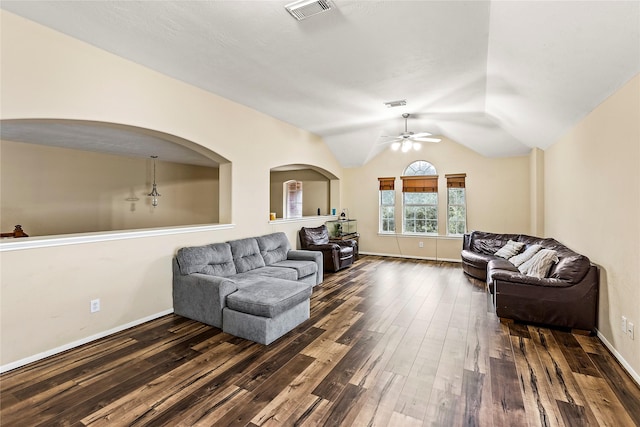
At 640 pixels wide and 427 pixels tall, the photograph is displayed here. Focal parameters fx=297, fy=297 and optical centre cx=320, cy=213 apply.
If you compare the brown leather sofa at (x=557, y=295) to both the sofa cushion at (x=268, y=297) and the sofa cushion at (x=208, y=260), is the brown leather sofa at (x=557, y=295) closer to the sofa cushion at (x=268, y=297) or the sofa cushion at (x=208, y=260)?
the sofa cushion at (x=268, y=297)

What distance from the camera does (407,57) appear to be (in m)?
3.20

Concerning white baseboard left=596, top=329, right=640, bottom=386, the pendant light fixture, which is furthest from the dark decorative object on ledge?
white baseboard left=596, top=329, right=640, bottom=386

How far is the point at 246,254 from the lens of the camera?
14.4ft

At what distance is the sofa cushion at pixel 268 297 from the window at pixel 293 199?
17.9 ft

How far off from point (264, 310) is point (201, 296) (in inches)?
36.7

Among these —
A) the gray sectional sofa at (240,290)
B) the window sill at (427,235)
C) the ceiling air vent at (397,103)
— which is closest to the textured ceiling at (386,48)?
the ceiling air vent at (397,103)

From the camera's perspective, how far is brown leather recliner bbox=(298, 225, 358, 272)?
5.93 metres

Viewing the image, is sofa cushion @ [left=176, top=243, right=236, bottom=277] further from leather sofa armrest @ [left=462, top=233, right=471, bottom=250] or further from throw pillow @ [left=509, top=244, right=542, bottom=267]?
leather sofa armrest @ [left=462, top=233, right=471, bottom=250]

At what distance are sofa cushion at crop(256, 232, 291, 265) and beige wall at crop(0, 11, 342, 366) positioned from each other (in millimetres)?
629

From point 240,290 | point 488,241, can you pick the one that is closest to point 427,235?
point 488,241

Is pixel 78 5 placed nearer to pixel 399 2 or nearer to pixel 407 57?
pixel 399 2

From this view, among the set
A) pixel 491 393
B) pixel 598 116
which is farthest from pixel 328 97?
pixel 491 393

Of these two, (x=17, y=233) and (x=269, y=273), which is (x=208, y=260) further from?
(x=17, y=233)

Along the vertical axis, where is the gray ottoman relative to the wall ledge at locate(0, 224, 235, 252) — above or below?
below
